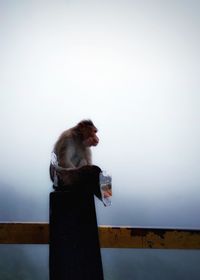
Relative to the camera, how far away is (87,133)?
5.22 meters

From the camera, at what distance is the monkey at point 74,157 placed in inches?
144

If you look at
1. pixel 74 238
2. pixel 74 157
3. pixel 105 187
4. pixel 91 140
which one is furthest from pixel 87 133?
pixel 74 238

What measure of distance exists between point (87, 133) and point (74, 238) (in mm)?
2278

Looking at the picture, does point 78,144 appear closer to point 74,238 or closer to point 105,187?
point 105,187

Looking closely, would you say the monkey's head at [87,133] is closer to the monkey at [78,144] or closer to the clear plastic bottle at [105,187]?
the monkey at [78,144]

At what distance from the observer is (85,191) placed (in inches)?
Answer: 138

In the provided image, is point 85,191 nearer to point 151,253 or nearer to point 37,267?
point 37,267

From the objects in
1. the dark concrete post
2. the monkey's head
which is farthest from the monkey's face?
the dark concrete post

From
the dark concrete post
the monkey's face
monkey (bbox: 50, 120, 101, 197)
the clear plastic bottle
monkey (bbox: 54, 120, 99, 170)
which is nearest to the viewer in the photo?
the dark concrete post

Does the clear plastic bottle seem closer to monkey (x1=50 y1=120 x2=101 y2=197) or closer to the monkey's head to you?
monkey (x1=50 y1=120 x2=101 y2=197)

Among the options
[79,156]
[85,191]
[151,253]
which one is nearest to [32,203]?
[151,253]

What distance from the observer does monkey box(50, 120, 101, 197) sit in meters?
3.67

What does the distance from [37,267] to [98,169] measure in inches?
832

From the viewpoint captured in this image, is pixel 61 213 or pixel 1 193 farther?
pixel 1 193
